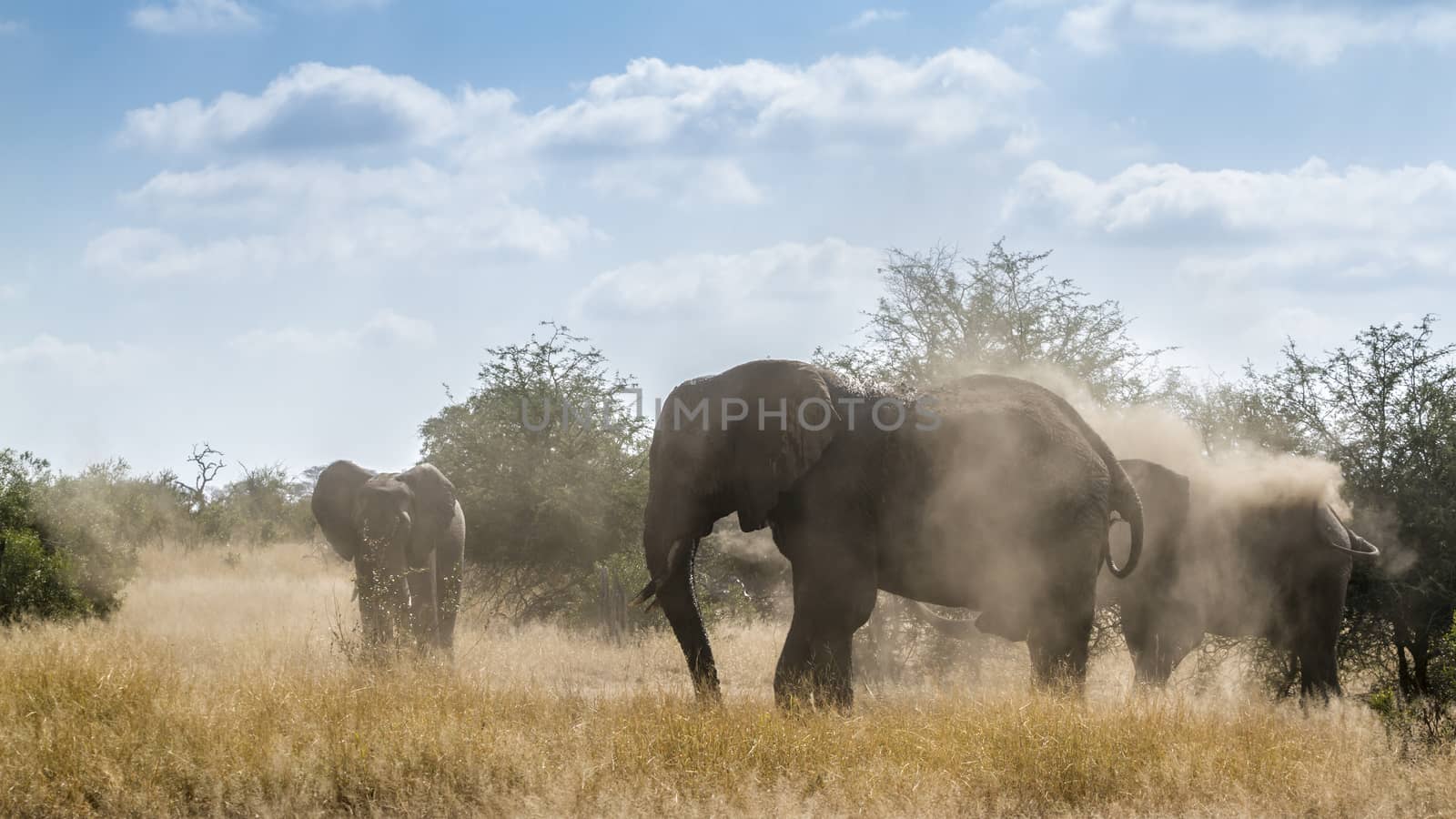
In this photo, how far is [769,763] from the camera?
708cm

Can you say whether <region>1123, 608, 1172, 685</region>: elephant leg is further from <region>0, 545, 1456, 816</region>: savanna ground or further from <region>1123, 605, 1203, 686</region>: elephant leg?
<region>0, 545, 1456, 816</region>: savanna ground

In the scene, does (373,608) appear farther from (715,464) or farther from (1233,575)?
(1233,575)

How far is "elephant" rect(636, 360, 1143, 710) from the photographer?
8.63 m

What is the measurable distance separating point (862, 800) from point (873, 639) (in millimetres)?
8082

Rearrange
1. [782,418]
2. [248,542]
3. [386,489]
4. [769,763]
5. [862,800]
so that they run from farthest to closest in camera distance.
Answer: [248,542], [386,489], [782,418], [769,763], [862,800]

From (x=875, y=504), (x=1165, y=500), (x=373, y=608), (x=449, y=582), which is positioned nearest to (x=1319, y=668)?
(x=1165, y=500)

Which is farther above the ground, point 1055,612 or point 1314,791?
point 1055,612

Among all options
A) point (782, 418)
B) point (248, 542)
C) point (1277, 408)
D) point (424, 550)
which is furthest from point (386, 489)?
point (248, 542)

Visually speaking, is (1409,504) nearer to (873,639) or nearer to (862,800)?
(873,639)

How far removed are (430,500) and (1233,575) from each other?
376 inches

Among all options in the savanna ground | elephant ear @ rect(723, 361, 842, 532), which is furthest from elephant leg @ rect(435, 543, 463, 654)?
elephant ear @ rect(723, 361, 842, 532)

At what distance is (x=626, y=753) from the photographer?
712 cm

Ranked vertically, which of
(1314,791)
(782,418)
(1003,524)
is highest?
(782,418)

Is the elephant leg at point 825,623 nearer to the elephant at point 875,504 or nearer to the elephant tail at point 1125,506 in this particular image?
the elephant at point 875,504
